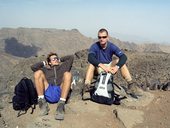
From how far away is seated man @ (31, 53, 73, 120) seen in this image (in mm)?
Result: 8109

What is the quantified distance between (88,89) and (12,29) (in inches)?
2100

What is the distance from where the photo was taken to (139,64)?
72.2ft

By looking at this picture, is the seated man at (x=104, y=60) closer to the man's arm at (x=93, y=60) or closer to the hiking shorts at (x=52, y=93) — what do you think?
the man's arm at (x=93, y=60)

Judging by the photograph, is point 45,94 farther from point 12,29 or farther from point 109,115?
point 12,29

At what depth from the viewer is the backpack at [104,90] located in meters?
8.30

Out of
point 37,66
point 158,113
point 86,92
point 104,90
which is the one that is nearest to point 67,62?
point 37,66

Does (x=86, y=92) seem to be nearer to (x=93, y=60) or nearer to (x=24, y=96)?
(x=93, y=60)

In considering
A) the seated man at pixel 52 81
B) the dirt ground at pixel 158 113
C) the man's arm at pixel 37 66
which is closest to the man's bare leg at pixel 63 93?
the seated man at pixel 52 81

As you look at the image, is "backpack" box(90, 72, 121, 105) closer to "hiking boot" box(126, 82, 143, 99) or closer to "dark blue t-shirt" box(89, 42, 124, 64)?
"dark blue t-shirt" box(89, 42, 124, 64)

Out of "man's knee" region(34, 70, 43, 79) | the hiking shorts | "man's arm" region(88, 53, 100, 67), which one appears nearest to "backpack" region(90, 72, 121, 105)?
"man's arm" region(88, 53, 100, 67)

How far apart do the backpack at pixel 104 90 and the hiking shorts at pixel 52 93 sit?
2.83 ft

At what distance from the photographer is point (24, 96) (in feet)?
27.7

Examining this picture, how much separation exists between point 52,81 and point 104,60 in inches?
54.9

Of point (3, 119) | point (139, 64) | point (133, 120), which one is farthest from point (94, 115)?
point (139, 64)
